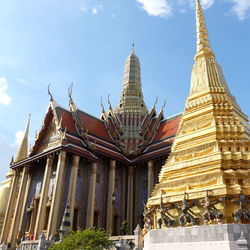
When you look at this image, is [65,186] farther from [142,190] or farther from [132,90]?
[132,90]

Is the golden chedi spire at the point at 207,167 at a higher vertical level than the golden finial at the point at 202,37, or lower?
lower

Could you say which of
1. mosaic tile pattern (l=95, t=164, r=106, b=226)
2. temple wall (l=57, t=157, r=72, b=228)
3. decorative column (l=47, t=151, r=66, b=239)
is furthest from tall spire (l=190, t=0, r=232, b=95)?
temple wall (l=57, t=157, r=72, b=228)

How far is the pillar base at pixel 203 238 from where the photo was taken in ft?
31.3

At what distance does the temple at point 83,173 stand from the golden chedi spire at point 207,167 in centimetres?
710

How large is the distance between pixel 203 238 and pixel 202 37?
44.6 feet

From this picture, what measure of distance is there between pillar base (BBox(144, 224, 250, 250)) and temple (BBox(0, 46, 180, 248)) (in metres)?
8.51

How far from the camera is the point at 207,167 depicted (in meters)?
12.5

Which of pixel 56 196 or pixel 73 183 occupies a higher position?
pixel 73 183

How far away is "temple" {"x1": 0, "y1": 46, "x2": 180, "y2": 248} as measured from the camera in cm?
1998

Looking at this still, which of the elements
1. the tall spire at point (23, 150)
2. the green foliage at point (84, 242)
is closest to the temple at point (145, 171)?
the tall spire at point (23, 150)

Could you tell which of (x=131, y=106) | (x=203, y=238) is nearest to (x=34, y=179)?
(x=131, y=106)

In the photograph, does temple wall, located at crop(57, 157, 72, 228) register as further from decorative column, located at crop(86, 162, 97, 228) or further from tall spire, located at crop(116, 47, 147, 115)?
tall spire, located at crop(116, 47, 147, 115)

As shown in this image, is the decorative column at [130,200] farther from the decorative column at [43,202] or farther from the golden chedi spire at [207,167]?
the golden chedi spire at [207,167]

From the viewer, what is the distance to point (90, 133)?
2419 centimetres
